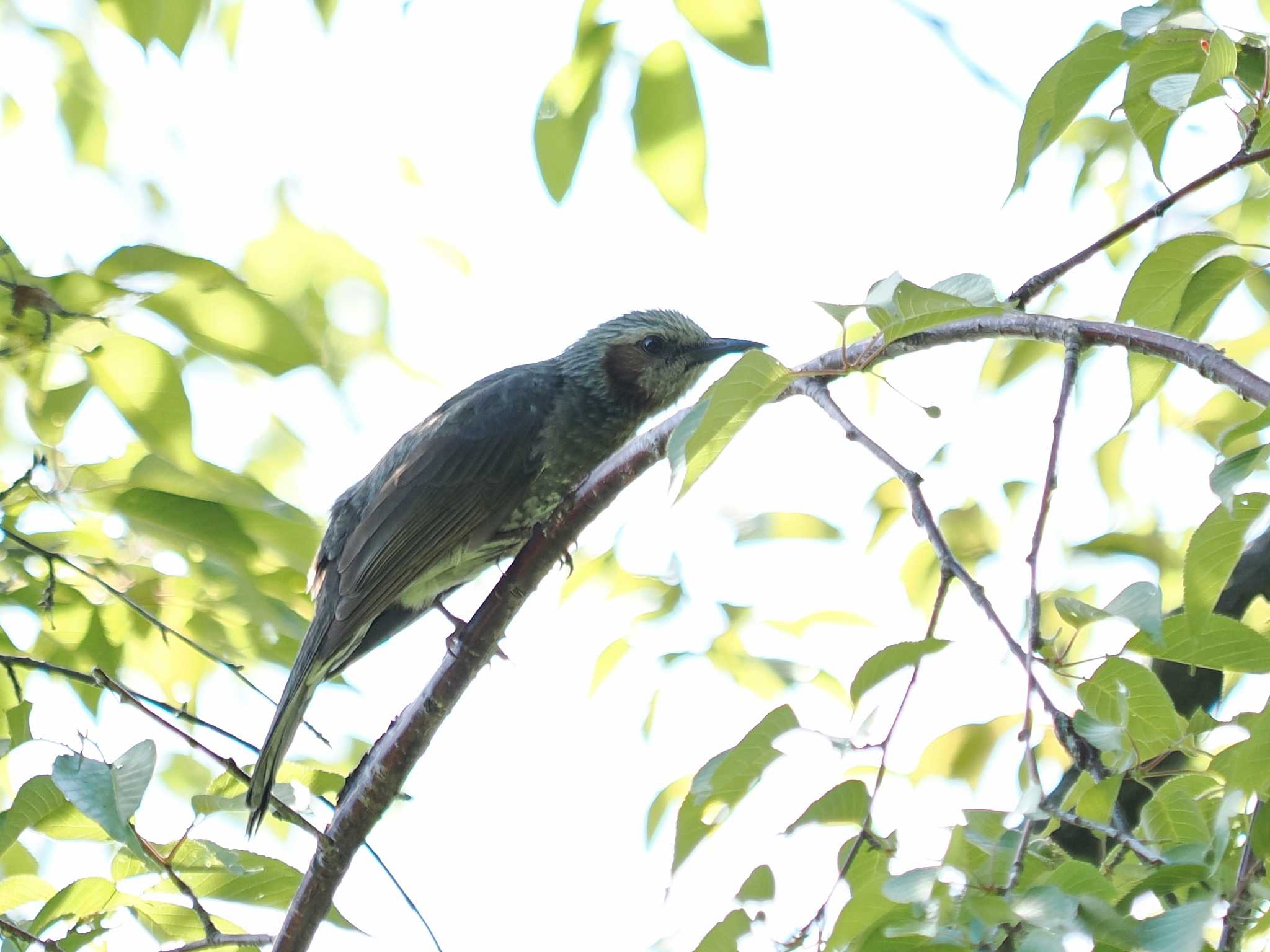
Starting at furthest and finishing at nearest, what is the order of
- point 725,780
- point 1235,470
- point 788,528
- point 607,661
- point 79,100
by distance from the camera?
point 79,100, point 607,661, point 788,528, point 725,780, point 1235,470

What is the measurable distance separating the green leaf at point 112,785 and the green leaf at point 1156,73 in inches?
77.4

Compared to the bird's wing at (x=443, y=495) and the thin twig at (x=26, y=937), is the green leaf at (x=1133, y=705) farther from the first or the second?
the bird's wing at (x=443, y=495)

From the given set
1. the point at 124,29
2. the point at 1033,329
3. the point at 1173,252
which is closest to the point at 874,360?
the point at 1033,329

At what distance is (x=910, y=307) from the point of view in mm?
1580

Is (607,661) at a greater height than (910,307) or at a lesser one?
greater

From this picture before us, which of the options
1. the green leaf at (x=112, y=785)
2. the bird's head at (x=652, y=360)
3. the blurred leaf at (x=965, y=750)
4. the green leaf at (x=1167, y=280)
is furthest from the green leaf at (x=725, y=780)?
the bird's head at (x=652, y=360)

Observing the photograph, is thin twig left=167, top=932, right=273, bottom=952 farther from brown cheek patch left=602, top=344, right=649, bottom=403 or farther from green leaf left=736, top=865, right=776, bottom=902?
brown cheek patch left=602, top=344, right=649, bottom=403

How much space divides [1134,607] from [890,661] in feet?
1.00

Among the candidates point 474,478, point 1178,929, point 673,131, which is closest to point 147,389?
point 673,131

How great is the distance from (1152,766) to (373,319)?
9.56 ft

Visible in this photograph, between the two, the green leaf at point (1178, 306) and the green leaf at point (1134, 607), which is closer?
the green leaf at point (1134, 607)

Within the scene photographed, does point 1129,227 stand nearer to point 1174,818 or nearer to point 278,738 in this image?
point 1174,818

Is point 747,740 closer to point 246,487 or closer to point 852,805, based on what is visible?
point 852,805

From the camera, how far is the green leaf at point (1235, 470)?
1.41 m
